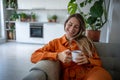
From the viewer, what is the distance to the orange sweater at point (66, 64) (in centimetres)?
154

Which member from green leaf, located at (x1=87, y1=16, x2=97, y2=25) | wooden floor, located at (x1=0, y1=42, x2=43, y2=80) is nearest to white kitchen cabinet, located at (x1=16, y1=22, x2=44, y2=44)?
wooden floor, located at (x1=0, y1=42, x2=43, y2=80)

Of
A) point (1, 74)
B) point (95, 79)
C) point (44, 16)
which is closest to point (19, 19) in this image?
point (44, 16)

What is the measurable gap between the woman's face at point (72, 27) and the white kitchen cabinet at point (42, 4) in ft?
14.9

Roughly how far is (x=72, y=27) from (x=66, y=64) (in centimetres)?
36

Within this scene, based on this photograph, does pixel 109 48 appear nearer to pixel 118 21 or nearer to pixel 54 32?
pixel 118 21

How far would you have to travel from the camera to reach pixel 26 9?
6.46 metres

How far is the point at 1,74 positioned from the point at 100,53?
2.23m

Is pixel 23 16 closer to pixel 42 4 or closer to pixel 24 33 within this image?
pixel 24 33

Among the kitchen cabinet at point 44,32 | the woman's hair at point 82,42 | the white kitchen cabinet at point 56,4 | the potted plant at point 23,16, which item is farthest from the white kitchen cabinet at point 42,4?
the woman's hair at point 82,42

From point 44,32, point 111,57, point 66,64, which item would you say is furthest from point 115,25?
point 44,32

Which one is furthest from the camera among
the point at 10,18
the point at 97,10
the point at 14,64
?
the point at 10,18

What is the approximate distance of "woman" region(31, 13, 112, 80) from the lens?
1.49 metres

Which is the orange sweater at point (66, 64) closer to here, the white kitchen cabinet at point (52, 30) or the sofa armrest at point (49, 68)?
the sofa armrest at point (49, 68)

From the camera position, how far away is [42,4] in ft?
20.5
